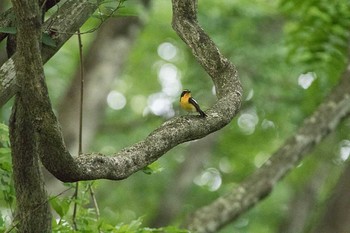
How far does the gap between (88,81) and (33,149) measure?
6.55 metres

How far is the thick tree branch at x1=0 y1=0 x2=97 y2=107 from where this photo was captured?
398cm

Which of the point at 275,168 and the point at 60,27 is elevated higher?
the point at 60,27

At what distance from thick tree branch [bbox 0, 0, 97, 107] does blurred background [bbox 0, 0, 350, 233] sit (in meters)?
0.19

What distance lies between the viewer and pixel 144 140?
3.51 metres

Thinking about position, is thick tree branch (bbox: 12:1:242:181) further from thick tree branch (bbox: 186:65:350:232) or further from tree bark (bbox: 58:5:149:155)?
tree bark (bbox: 58:5:149:155)

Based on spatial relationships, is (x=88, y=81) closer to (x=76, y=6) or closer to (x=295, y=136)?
(x=295, y=136)

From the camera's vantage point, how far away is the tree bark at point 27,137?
3023 millimetres

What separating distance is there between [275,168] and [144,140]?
13.1 ft

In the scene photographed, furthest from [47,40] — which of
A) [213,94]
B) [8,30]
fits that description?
[213,94]

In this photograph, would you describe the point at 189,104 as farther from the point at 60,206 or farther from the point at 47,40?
the point at 60,206

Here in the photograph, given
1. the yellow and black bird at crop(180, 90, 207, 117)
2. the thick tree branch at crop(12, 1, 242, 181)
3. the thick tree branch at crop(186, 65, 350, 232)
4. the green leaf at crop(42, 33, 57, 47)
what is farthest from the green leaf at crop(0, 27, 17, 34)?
the thick tree branch at crop(186, 65, 350, 232)

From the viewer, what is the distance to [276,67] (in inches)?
548

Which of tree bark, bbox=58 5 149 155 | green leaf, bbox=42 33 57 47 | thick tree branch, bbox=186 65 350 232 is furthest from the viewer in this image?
tree bark, bbox=58 5 149 155

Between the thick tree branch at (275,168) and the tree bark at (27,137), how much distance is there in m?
3.42
